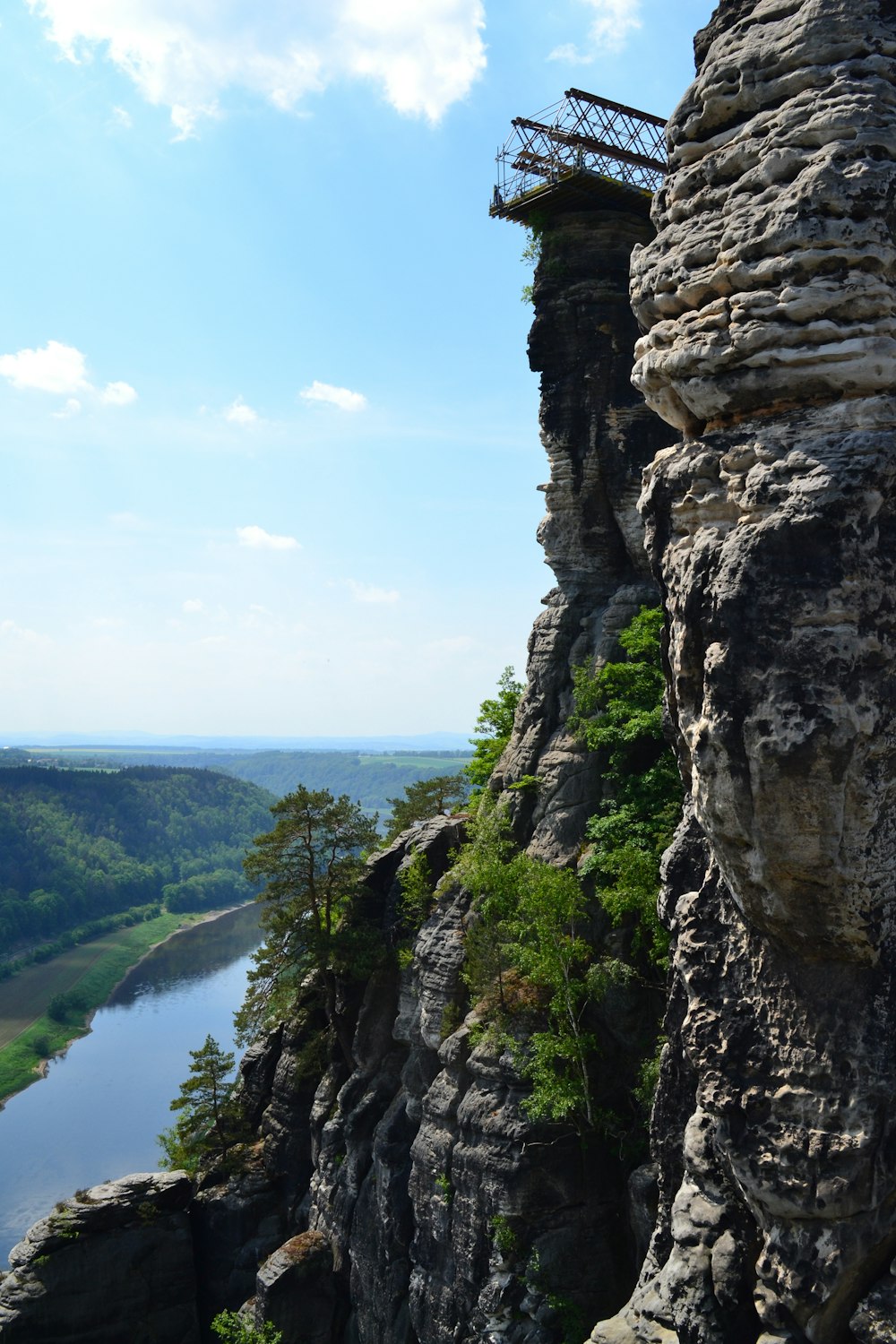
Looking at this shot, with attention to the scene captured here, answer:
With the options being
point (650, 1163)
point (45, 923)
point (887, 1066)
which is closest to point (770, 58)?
point (887, 1066)

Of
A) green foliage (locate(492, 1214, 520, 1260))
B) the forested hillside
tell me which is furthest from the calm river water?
green foliage (locate(492, 1214, 520, 1260))

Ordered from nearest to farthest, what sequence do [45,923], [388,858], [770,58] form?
[770,58] < [388,858] < [45,923]

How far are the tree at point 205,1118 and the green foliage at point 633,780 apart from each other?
16472 millimetres

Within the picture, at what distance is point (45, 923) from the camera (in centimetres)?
11400

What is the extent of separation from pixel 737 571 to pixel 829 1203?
19.3 ft

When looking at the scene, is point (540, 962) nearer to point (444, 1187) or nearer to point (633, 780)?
point (633, 780)

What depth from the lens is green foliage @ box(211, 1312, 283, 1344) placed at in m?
26.4

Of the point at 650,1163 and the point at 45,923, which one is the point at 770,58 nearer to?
the point at 650,1163

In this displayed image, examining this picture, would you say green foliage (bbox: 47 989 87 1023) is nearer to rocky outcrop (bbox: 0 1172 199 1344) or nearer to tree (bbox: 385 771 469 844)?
tree (bbox: 385 771 469 844)

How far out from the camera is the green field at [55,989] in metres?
75.9

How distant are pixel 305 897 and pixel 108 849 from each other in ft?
384

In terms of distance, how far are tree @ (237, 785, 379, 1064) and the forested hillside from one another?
281 feet

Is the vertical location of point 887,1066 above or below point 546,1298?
above

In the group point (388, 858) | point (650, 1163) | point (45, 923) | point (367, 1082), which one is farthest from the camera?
point (45, 923)
